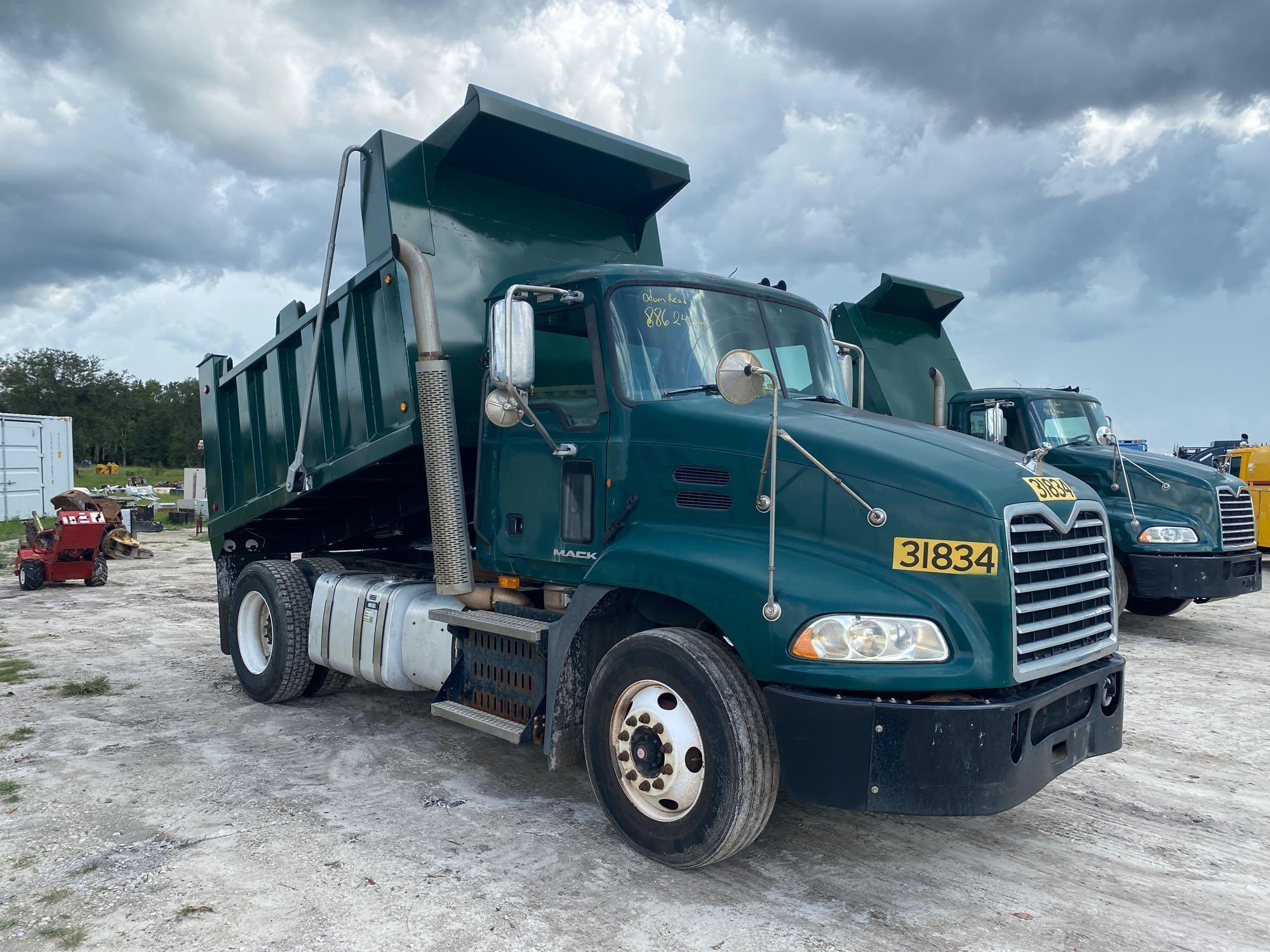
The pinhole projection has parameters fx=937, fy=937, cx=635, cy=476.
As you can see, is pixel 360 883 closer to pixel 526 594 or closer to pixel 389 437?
pixel 526 594

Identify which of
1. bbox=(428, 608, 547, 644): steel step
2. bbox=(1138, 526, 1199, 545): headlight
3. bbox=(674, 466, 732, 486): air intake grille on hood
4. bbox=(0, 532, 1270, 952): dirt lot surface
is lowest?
bbox=(0, 532, 1270, 952): dirt lot surface

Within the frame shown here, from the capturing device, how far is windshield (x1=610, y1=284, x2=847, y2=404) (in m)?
4.52

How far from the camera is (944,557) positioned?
11.7 feet

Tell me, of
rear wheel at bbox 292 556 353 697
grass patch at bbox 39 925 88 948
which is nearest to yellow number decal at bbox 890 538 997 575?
grass patch at bbox 39 925 88 948

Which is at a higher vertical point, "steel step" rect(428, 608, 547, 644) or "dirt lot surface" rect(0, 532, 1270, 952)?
"steel step" rect(428, 608, 547, 644)

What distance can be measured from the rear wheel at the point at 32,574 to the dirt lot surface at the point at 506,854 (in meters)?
8.79

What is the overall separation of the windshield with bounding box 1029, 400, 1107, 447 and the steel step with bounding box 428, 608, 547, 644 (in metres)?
7.69

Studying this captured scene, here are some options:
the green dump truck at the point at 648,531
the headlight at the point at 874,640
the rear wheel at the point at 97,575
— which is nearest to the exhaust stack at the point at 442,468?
the green dump truck at the point at 648,531

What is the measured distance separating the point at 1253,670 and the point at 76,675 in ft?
33.3

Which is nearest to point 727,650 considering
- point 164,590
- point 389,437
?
point 389,437

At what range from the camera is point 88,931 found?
137 inches

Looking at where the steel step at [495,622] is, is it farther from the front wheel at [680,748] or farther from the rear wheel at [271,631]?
the rear wheel at [271,631]

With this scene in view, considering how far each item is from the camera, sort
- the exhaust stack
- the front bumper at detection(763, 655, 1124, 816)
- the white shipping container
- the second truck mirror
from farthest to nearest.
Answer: the white shipping container < the exhaust stack < the second truck mirror < the front bumper at detection(763, 655, 1124, 816)

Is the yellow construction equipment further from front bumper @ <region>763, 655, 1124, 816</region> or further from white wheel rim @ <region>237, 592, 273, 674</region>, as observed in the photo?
white wheel rim @ <region>237, 592, 273, 674</region>
